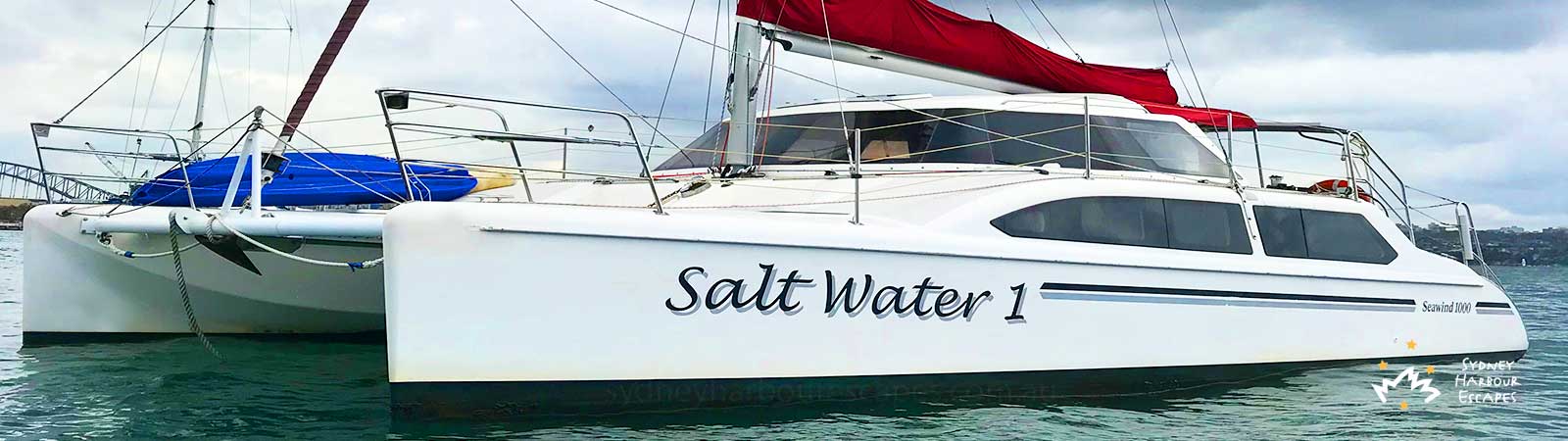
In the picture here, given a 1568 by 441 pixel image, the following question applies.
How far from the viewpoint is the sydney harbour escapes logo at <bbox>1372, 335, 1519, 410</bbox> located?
831 cm

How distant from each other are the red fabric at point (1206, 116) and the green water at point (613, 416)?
2.06 meters

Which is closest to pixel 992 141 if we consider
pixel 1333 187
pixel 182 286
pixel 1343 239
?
pixel 1343 239

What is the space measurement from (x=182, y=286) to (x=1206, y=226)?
673cm

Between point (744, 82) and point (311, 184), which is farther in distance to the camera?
point (311, 184)

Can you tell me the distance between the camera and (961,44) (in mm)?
9250

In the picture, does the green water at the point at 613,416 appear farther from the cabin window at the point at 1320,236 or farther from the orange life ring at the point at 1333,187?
the orange life ring at the point at 1333,187

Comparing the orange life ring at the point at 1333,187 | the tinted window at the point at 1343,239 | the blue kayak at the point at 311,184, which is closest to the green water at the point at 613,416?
the tinted window at the point at 1343,239

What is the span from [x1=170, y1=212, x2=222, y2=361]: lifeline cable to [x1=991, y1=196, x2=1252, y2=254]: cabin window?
188 inches

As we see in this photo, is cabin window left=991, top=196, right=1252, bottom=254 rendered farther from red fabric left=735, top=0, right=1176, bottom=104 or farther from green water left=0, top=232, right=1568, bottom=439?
red fabric left=735, top=0, right=1176, bottom=104

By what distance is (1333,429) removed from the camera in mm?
7074

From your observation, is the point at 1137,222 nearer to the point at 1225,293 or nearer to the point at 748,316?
the point at 1225,293

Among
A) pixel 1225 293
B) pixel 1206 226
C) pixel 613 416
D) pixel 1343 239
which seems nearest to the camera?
pixel 613 416

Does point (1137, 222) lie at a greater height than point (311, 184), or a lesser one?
lesser

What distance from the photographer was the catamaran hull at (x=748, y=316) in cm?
573
